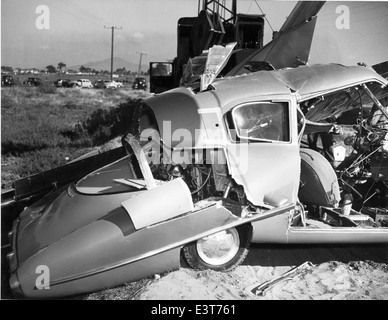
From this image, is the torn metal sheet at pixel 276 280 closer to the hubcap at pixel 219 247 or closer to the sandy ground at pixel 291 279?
the sandy ground at pixel 291 279

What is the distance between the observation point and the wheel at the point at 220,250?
479 cm

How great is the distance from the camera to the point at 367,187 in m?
6.57

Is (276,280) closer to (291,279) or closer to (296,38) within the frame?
(291,279)

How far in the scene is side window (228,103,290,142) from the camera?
4.98 m

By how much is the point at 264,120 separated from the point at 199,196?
1255 millimetres

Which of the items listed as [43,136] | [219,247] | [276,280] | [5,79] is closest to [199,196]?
[219,247]

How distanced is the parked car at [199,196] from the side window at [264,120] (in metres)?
0.01

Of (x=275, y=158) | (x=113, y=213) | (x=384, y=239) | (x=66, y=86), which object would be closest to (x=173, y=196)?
(x=113, y=213)

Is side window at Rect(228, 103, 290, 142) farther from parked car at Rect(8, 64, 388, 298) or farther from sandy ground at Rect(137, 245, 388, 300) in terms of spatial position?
sandy ground at Rect(137, 245, 388, 300)

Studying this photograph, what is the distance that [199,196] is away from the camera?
5137 millimetres

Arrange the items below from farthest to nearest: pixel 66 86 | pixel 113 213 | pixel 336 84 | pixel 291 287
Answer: pixel 66 86
pixel 336 84
pixel 291 287
pixel 113 213

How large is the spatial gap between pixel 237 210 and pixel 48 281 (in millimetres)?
2155

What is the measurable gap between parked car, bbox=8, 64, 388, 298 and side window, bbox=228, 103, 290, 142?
0.5 inches
